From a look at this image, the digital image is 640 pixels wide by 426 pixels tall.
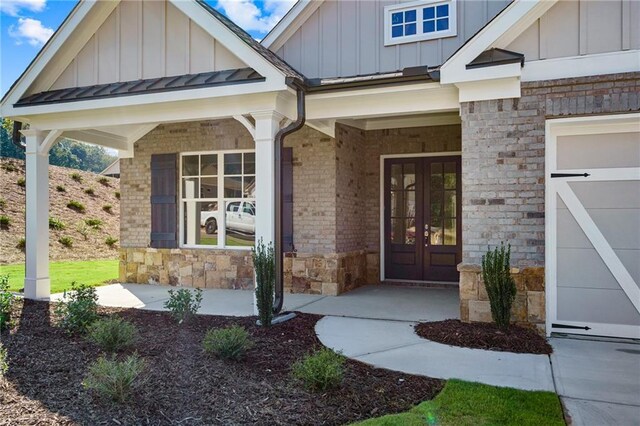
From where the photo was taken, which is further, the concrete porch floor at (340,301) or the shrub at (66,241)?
the shrub at (66,241)

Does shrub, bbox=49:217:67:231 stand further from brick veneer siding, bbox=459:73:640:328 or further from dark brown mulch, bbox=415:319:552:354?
brick veneer siding, bbox=459:73:640:328

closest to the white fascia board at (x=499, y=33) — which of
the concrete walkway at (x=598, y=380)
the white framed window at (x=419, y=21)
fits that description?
the white framed window at (x=419, y=21)

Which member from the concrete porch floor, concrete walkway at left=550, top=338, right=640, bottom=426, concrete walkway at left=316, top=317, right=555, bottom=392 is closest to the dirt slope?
the concrete porch floor

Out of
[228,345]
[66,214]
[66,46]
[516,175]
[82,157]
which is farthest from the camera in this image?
[82,157]

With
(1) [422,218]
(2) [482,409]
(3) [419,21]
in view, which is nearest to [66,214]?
(1) [422,218]

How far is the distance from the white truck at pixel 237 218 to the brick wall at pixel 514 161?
4524 millimetres

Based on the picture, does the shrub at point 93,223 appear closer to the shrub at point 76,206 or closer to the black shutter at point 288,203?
the shrub at point 76,206

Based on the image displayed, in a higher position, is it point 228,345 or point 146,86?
point 146,86

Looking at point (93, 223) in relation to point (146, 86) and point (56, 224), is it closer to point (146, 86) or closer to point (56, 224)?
point (56, 224)

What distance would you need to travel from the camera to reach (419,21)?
8.06 m

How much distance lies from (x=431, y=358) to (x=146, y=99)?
5.29 meters

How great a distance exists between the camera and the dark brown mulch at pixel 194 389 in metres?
3.32

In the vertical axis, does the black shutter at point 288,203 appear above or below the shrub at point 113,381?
above

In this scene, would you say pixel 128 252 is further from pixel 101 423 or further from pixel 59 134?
pixel 101 423
